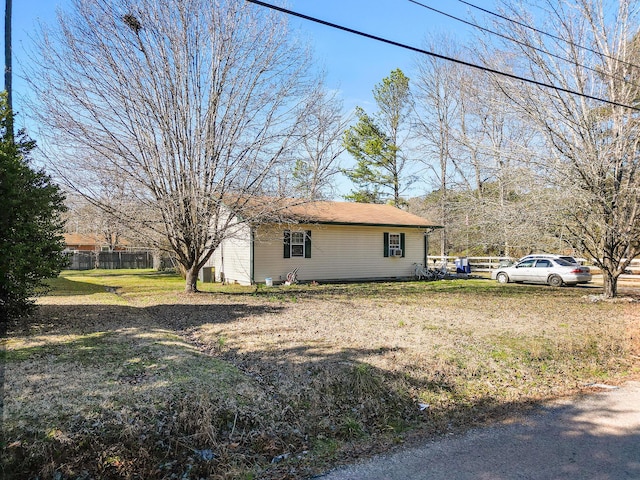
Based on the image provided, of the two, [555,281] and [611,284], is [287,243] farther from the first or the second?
[555,281]

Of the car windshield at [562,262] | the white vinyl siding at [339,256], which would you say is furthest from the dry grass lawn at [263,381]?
the car windshield at [562,262]

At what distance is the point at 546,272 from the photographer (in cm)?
1962

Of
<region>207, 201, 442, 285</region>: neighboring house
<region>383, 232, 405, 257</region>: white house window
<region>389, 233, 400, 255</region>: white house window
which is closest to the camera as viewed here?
<region>207, 201, 442, 285</region>: neighboring house

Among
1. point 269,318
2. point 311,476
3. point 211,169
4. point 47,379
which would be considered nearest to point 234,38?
point 211,169

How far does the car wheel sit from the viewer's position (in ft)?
62.7

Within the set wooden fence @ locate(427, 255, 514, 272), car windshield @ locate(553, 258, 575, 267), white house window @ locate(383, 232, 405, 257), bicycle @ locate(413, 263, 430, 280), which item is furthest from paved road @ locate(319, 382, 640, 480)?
wooden fence @ locate(427, 255, 514, 272)

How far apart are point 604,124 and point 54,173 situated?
622 inches

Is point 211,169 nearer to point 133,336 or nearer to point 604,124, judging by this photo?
point 133,336

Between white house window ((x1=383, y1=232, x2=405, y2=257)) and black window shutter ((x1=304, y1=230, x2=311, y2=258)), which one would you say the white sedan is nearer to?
white house window ((x1=383, y1=232, x2=405, y2=257))

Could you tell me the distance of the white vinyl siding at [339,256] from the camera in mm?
17812

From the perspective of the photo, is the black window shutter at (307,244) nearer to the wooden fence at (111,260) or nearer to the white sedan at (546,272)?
the white sedan at (546,272)

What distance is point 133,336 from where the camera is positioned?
6.84 meters

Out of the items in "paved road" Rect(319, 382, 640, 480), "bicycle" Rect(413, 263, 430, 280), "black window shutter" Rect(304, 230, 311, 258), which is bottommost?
"paved road" Rect(319, 382, 640, 480)

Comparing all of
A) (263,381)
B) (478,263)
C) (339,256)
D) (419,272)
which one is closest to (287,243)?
(339,256)
